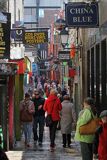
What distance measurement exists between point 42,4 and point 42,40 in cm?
7365

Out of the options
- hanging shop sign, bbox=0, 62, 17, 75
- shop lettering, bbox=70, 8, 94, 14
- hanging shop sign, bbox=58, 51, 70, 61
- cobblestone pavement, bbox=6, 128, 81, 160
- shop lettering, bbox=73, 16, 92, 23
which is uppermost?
shop lettering, bbox=70, 8, 94, 14

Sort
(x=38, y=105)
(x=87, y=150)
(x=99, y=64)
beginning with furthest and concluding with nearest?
(x=38, y=105) < (x=99, y=64) < (x=87, y=150)

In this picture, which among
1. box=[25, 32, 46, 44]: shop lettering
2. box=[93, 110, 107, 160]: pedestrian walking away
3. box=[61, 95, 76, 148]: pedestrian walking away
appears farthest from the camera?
box=[25, 32, 46, 44]: shop lettering

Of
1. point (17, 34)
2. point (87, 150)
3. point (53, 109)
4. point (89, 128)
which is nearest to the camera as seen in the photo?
point (89, 128)

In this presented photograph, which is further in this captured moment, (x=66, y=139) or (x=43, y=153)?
(x=66, y=139)

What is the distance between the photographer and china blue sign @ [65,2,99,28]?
56.2 feet

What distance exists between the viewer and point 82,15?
17156 mm

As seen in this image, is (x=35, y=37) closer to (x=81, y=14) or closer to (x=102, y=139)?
(x=81, y=14)

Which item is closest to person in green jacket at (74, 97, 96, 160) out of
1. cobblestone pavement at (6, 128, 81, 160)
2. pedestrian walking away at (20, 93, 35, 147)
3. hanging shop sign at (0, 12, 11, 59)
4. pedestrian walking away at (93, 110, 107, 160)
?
pedestrian walking away at (93, 110, 107, 160)

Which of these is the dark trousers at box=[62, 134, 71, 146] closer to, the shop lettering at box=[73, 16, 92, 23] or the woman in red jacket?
the woman in red jacket

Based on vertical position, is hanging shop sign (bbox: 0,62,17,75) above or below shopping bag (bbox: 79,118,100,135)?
above

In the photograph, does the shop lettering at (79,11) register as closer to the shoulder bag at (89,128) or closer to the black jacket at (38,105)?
the black jacket at (38,105)

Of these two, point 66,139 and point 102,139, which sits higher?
point 102,139

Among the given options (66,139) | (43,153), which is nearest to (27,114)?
(66,139)
